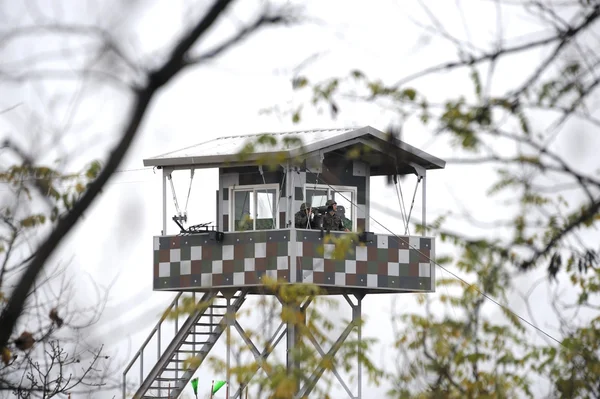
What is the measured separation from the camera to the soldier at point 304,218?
70.7 ft

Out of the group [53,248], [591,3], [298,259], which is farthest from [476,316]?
[298,259]

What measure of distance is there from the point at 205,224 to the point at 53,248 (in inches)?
648

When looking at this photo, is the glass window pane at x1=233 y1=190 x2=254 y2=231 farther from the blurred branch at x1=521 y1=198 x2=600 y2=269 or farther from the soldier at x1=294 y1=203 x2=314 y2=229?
the blurred branch at x1=521 y1=198 x2=600 y2=269

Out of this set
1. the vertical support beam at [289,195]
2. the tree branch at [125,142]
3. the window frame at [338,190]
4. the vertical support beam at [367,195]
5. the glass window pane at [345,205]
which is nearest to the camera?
the tree branch at [125,142]

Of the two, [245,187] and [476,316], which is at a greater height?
[245,187]

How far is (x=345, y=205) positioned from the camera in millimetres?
22500

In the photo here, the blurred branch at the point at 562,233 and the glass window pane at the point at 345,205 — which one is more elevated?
the glass window pane at the point at 345,205

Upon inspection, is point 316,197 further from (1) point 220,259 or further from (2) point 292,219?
(1) point 220,259

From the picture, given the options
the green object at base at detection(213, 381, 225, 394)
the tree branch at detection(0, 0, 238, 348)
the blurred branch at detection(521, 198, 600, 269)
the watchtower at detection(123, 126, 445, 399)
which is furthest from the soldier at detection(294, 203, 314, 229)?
the tree branch at detection(0, 0, 238, 348)

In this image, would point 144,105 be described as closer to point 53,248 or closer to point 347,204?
point 53,248

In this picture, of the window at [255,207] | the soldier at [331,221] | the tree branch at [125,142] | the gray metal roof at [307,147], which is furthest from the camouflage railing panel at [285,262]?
the tree branch at [125,142]

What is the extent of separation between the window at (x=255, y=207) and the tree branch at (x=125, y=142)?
52.7 ft

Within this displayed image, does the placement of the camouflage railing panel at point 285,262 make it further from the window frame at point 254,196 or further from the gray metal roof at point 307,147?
the gray metal roof at point 307,147

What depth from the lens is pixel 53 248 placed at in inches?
225
